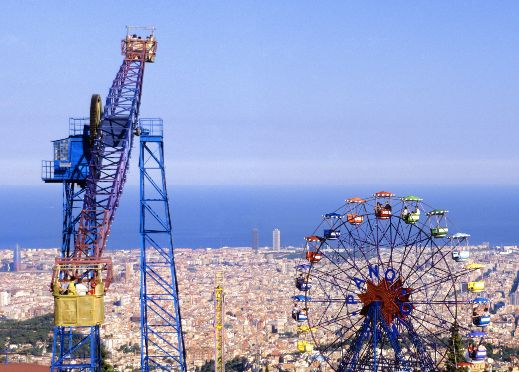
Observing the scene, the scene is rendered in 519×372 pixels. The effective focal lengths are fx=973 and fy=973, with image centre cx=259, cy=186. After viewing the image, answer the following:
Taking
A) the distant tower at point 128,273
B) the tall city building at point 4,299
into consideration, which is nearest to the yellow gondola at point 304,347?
the tall city building at point 4,299

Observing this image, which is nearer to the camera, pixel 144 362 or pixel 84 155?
pixel 84 155

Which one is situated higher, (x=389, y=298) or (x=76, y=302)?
(x=76, y=302)

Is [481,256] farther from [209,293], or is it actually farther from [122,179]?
[122,179]

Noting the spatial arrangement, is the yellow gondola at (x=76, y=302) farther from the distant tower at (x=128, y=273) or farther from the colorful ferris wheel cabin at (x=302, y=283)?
the distant tower at (x=128, y=273)

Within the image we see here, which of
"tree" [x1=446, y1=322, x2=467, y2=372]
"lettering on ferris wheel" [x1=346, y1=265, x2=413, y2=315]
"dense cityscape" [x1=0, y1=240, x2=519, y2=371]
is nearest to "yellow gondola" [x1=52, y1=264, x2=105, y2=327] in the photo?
"lettering on ferris wheel" [x1=346, y1=265, x2=413, y2=315]

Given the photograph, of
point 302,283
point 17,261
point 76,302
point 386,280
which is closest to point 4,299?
point 17,261

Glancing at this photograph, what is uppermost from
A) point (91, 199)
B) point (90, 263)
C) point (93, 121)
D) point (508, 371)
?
point (93, 121)

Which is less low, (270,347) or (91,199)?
(91,199)

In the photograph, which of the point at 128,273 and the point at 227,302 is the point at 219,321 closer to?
the point at 227,302

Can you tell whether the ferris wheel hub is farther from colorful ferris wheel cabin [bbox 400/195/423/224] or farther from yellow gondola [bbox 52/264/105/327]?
yellow gondola [bbox 52/264/105/327]

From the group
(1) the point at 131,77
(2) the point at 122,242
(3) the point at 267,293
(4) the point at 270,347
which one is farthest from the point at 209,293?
(1) the point at 131,77

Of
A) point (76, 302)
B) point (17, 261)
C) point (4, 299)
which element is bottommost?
point (4, 299)
